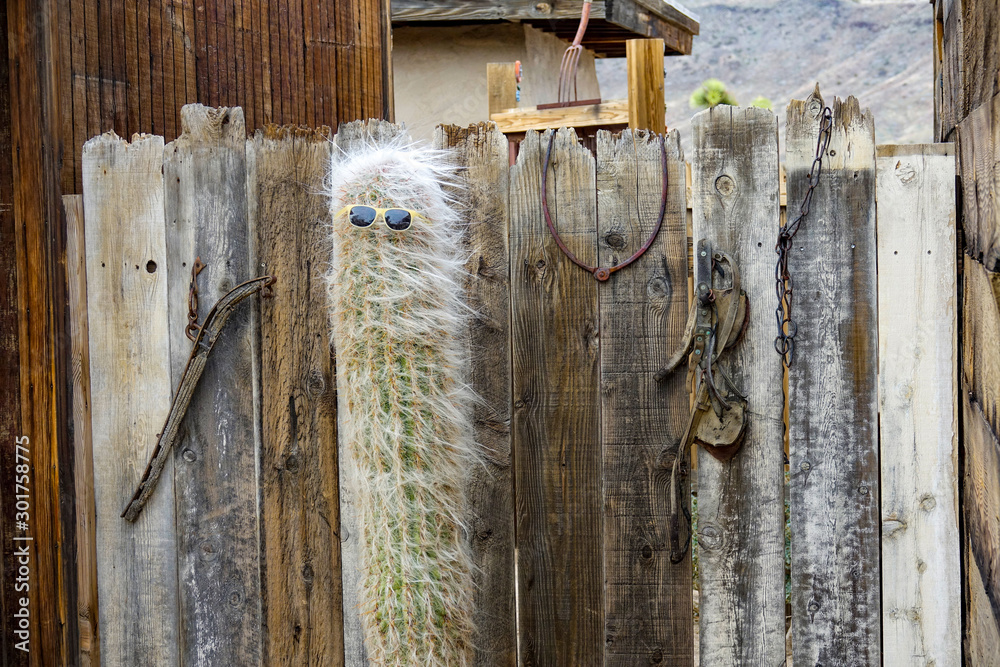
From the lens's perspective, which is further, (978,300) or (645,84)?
(645,84)

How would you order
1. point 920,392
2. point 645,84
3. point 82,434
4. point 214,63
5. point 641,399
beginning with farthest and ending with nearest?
point 645,84
point 214,63
point 82,434
point 641,399
point 920,392

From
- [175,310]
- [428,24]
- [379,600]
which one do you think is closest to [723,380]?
[379,600]

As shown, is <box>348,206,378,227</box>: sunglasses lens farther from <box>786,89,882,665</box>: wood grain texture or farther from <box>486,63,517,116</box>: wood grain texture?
<box>486,63,517,116</box>: wood grain texture

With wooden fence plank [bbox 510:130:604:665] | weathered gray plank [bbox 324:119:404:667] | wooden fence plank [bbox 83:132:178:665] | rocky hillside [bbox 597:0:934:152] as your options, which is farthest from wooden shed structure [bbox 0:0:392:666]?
rocky hillside [bbox 597:0:934:152]

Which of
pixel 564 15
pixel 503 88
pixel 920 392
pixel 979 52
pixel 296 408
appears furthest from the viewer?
pixel 564 15

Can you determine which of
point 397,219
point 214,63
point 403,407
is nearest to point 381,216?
point 397,219

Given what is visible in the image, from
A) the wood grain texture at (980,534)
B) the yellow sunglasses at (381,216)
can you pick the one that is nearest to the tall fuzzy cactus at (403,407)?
the yellow sunglasses at (381,216)

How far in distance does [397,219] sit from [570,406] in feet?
2.15

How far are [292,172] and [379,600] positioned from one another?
1.15 meters

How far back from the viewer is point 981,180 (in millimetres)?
1756

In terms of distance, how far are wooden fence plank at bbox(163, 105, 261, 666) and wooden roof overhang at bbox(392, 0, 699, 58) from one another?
3.93m

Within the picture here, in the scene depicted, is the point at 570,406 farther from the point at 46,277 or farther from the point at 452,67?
the point at 452,67

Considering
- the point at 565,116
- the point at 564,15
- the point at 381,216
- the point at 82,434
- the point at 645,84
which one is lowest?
the point at 82,434

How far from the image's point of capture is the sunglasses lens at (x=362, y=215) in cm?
200
